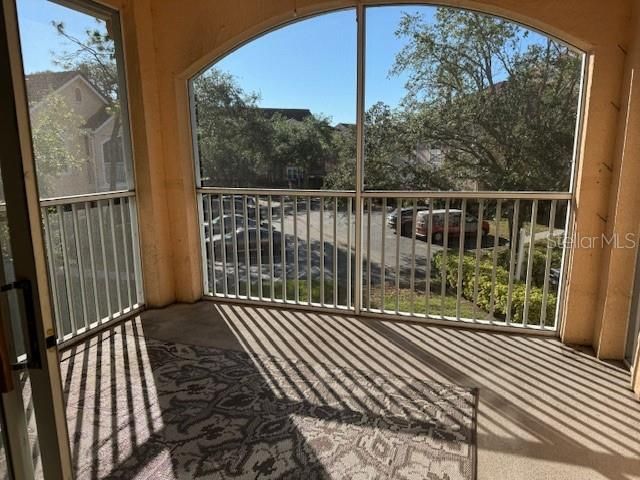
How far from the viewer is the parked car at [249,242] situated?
12.1 feet

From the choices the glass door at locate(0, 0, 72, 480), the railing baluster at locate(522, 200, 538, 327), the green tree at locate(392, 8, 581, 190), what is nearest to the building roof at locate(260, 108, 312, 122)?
the green tree at locate(392, 8, 581, 190)

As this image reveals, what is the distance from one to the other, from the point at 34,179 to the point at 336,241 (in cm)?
277

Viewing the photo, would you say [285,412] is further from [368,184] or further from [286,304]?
[368,184]

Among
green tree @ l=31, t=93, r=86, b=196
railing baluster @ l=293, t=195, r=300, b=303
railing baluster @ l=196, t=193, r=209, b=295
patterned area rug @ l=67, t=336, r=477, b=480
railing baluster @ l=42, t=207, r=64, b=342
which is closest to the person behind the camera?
patterned area rug @ l=67, t=336, r=477, b=480

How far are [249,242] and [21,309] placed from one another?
291cm

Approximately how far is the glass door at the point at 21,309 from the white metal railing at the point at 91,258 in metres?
2.06

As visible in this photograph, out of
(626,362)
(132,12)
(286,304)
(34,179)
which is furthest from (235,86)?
(626,362)

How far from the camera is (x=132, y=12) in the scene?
3.12 meters

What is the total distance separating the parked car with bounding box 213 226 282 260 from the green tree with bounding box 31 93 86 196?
1.30 metres

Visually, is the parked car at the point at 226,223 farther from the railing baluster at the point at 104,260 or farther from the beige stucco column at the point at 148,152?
the railing baluster at the point at 104,260

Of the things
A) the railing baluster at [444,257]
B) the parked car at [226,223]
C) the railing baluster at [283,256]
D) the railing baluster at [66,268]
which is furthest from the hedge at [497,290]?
the railing baluster at [66,268]

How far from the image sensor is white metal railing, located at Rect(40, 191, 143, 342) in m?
2.83

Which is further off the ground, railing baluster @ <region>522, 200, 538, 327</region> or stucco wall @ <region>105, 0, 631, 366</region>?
stucco wall @ <region>105, 0, 631, 366</region>

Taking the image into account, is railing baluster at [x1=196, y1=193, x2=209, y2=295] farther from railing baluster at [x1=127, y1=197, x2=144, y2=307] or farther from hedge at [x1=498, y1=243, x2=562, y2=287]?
hedge at [x1=498, y1=243, x2=562, y2=287]
